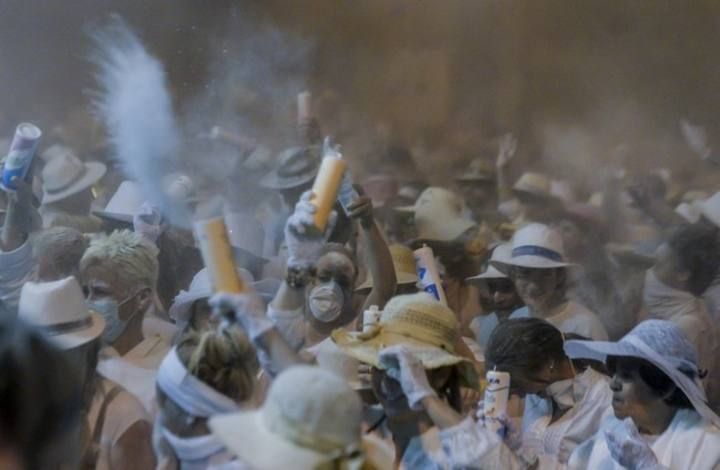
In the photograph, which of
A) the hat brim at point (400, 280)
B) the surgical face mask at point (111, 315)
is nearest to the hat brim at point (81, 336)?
the surgical face mask at point (111, 315)

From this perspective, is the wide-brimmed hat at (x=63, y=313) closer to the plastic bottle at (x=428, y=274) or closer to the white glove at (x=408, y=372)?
the white glove at (x=408, y=372)

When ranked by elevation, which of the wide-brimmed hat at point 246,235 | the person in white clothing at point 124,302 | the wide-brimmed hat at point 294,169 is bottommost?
the wide-brimmed hat at point 246,235

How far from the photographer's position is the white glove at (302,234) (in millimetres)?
2637

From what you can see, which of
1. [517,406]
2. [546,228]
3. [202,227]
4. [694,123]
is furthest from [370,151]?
[202,227]

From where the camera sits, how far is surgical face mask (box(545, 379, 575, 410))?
3660mm

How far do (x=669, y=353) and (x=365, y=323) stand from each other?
72cm

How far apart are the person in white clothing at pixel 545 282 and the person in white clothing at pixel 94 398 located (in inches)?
72.4

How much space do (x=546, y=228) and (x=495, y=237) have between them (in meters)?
0.19

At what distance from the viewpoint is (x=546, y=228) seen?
16.4 feet

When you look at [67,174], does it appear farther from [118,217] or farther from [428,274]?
[428,274]

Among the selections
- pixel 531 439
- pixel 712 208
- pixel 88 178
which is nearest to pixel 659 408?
pixel 531 439

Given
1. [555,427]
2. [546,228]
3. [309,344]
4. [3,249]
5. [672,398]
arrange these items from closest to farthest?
[672,398]
[309,344]
[555,427]
[3,249]
[546,228]

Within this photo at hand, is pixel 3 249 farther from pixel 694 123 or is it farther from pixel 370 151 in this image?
pixel 694 123

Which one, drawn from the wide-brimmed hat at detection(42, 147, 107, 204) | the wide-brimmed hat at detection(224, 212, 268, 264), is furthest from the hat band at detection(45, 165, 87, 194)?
the wide-brimmed hat at detection(224, 212, 268, 264)
